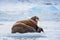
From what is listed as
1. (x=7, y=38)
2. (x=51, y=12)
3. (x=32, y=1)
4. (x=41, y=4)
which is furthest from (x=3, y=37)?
(x=32, y=1)

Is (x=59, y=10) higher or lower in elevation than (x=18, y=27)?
higher

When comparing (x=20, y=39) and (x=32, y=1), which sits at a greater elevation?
(x=32, y=1)

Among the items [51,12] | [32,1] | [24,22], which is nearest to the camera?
[24,22]

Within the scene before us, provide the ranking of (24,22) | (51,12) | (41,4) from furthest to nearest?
(41,4)
(51,12)
(24,22)

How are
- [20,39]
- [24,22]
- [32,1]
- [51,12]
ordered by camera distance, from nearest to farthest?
[20,39] → [24,22] → [51,12] → [32,1]

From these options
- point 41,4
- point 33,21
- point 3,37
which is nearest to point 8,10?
point 41,4

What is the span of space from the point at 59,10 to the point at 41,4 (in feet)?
3.49

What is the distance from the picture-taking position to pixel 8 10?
10.7 metres

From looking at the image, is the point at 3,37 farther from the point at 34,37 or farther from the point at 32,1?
the point at 32,1

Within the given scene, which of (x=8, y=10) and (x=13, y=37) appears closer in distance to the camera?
(x=13, y=37)

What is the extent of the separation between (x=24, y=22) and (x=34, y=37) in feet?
3.49

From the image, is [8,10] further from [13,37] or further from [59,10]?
[13,37]

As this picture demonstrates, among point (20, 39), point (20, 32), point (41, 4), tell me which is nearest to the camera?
point (20, 39)

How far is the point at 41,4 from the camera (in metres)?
11.1
